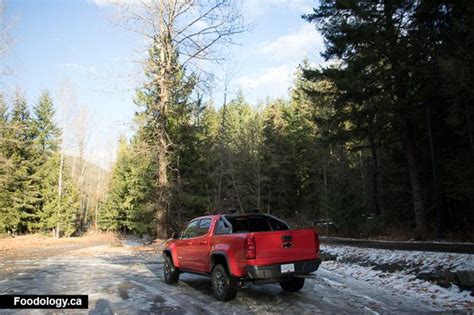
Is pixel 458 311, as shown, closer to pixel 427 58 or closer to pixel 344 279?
pixel 344 279

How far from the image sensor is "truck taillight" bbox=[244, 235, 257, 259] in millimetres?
7539

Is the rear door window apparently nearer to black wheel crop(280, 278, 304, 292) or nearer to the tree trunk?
black wheel crop(280, 278, 304, 292)

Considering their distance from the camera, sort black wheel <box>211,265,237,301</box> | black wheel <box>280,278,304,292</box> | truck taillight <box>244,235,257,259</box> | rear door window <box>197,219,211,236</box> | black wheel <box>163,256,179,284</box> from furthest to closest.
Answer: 1. black wheel <box>163,256,179,284</box>
2. rear door window <box>197,219,211,236</box>
3. black wheel <box>280,278,304,292</box>
4. black wheel <box>211,265,237,301</box>
5. truck taillight <box>244,235,257,259</box>

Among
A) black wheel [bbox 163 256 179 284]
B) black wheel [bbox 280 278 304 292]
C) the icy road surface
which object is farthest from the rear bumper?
black wheel [bbox 163 256 179 284]

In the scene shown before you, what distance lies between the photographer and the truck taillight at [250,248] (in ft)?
24.7

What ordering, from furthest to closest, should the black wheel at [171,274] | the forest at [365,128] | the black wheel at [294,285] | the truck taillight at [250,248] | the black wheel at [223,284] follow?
1. the forest at [365,128]
2. the black wheel at [171,274]
3. the black wheel at [294,285]
4. the black wheel at [223,284]
5. the truck taillight at [250,248]

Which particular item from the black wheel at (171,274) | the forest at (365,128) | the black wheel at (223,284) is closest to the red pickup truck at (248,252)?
the black wheel at (223,284)

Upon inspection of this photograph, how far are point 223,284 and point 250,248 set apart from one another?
122 centimetres

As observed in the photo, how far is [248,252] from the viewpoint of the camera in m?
7.56

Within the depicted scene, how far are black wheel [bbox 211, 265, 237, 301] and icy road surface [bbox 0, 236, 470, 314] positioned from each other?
0.17m

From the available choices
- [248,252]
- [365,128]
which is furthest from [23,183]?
[248,252]

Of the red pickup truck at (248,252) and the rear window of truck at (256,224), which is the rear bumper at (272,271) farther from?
the rear window of truck at (256,224)

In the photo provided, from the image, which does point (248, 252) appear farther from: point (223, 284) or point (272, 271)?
point (223, 284)

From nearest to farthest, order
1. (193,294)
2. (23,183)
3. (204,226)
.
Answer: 1. (193,294)
2. (204,226)
3. (23,183)
